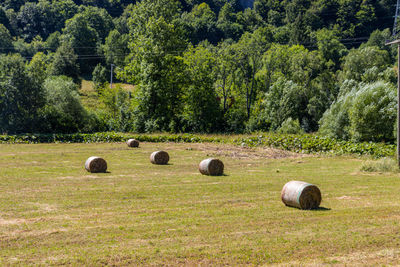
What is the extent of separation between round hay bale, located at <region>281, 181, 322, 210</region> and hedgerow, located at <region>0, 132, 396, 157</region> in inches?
811

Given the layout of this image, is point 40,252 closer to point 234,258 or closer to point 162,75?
point 234,258

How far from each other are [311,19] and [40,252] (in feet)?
484

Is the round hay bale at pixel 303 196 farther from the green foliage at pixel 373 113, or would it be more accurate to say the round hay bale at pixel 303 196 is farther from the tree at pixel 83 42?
the tree at pixel 83 42

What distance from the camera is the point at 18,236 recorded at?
444 inches

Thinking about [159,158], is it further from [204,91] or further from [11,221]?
[204,91]

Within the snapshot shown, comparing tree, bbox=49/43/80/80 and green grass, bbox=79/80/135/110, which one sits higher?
tree, bbox=49/43/80/80

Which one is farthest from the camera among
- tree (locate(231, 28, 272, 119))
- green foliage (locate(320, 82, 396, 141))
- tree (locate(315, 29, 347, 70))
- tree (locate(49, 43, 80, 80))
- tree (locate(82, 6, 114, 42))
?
tree (locate(82, 6, 114, 42))

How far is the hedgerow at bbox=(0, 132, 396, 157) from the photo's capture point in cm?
A: 3503

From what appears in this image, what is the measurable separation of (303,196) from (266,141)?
29.8 metres

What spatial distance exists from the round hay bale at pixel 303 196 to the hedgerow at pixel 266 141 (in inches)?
811

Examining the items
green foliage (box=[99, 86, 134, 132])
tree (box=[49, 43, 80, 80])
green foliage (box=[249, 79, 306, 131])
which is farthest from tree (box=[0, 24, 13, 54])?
green foliage (box=[249, 79, 306, 131])

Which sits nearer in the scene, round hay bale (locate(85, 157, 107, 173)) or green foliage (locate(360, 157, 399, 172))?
round hay bale (locate(85, 157, 107, 173))

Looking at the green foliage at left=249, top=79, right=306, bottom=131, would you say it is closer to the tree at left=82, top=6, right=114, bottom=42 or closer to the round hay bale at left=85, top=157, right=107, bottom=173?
the round hay bale at left=85, top=157, right=107, bottom=173

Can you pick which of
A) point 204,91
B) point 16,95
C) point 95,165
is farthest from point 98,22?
point 95,165
